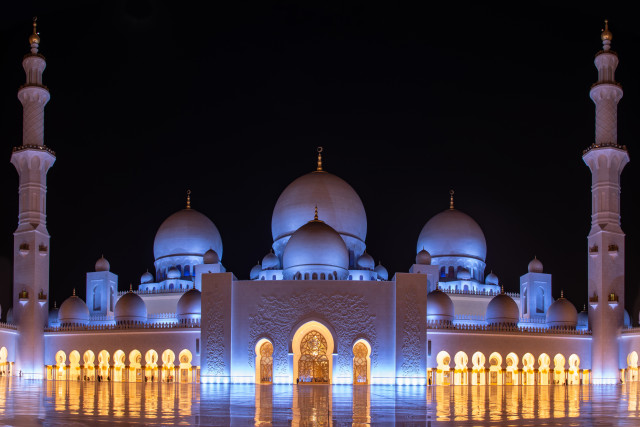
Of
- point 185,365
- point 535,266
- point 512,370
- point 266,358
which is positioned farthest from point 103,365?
point 535,266

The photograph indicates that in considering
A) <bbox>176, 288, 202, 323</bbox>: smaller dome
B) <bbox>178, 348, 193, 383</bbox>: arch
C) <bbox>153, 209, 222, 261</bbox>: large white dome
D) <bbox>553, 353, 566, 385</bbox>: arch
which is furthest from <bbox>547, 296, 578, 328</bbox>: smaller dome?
<bbox>153, 209, 222, 261</bbox>: large white dome

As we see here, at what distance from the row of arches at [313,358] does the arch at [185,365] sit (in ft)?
8.38

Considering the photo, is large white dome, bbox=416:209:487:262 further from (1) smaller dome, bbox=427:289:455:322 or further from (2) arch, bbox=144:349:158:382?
(2) arch, bbox=144:349:158:382

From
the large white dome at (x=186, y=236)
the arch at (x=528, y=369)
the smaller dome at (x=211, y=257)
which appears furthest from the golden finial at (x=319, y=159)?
the arch at (x=528, y=369)

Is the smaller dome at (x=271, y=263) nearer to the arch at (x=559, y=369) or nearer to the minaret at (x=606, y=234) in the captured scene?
the arch at (x=559, y=369)

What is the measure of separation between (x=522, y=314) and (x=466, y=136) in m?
6.75

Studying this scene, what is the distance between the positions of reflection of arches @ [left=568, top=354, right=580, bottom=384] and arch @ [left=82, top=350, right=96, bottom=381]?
48.2ft

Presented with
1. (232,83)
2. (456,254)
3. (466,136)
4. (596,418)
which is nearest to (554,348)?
(456,254)

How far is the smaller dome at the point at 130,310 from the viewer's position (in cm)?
2516

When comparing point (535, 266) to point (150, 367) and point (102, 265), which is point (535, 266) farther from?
point (102, 265)

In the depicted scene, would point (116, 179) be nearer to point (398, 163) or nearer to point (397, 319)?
point (398, 163)

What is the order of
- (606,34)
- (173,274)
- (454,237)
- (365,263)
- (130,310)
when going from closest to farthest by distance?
(130,310)
(606,34)
(365,263)
(173,274)
(454,237)

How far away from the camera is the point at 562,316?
25.5 m

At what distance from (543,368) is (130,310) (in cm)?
1292
